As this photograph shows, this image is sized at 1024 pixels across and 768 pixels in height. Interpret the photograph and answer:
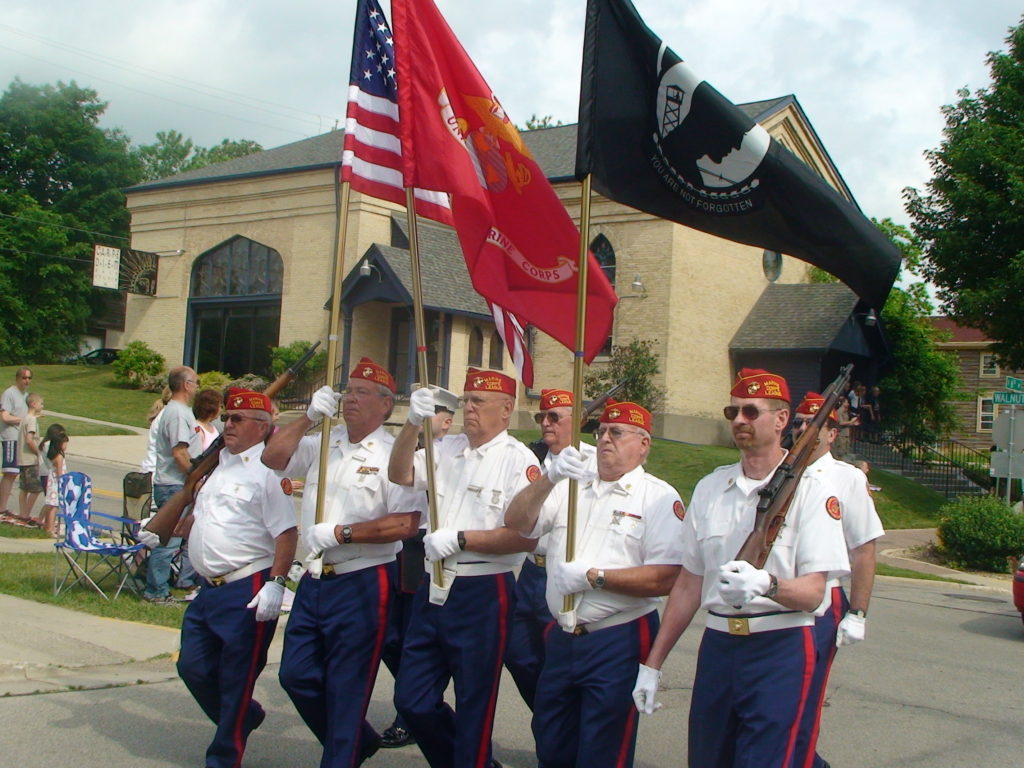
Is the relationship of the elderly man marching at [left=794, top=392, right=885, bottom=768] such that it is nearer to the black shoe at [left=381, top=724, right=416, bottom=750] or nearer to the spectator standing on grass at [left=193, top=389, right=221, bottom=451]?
the black shoe at [left=381, top=724, right=416, bottom=750]

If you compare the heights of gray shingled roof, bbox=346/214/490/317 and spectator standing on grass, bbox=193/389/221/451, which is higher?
gray shingled roof, bbox=346/214/490/317

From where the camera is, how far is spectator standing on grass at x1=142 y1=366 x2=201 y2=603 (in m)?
9.32

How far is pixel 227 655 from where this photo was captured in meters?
5.43

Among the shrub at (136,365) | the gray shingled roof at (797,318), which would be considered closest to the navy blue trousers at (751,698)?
the gray shingled roof at (797,318)

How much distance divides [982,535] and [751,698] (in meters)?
14.6

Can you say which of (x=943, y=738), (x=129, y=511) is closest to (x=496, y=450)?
(x=943, y=738)

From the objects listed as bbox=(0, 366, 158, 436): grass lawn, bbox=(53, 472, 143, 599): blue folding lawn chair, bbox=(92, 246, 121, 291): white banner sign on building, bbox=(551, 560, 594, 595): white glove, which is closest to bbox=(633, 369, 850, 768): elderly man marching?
bbox=(551, 560, 594, 595): white glove

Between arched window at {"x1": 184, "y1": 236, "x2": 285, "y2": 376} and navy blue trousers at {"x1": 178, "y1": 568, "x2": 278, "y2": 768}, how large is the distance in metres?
31.4

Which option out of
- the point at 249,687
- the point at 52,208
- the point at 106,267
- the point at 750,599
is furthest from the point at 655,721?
the point at 52,208

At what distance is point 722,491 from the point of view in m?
4.21

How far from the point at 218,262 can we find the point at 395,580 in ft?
112

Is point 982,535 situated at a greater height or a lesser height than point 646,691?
lesser

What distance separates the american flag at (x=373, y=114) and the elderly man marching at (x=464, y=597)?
147cm

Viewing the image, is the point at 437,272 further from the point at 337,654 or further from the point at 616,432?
the point at 616,432
